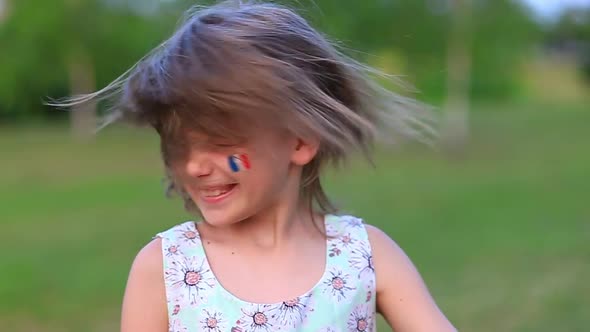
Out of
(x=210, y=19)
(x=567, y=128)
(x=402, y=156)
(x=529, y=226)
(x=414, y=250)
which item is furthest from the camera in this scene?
(x=567, y=128)

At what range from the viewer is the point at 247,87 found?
1455 mm

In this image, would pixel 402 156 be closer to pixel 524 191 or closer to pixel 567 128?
pixel 524 191

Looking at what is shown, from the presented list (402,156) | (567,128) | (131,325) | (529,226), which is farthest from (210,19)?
(567,128)

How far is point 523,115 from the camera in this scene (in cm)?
2838

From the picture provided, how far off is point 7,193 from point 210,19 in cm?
1120

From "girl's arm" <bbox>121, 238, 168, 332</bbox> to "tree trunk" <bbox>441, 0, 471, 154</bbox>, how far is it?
1631cm

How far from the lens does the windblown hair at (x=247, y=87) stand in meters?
1.46

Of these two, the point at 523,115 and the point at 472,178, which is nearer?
the point at 472,178

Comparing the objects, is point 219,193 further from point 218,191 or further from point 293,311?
point 293,311

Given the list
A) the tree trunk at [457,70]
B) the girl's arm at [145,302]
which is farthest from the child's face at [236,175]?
the tree trunk at [457,70]

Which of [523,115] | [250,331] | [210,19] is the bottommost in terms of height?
[523,115]

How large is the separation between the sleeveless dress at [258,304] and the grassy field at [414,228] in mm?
363

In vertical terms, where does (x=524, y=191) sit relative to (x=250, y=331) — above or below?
below

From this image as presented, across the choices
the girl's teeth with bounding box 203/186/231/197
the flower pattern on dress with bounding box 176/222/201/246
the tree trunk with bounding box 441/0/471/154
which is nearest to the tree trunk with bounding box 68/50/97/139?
the tree trunk with bounding box 441/0/471/154
